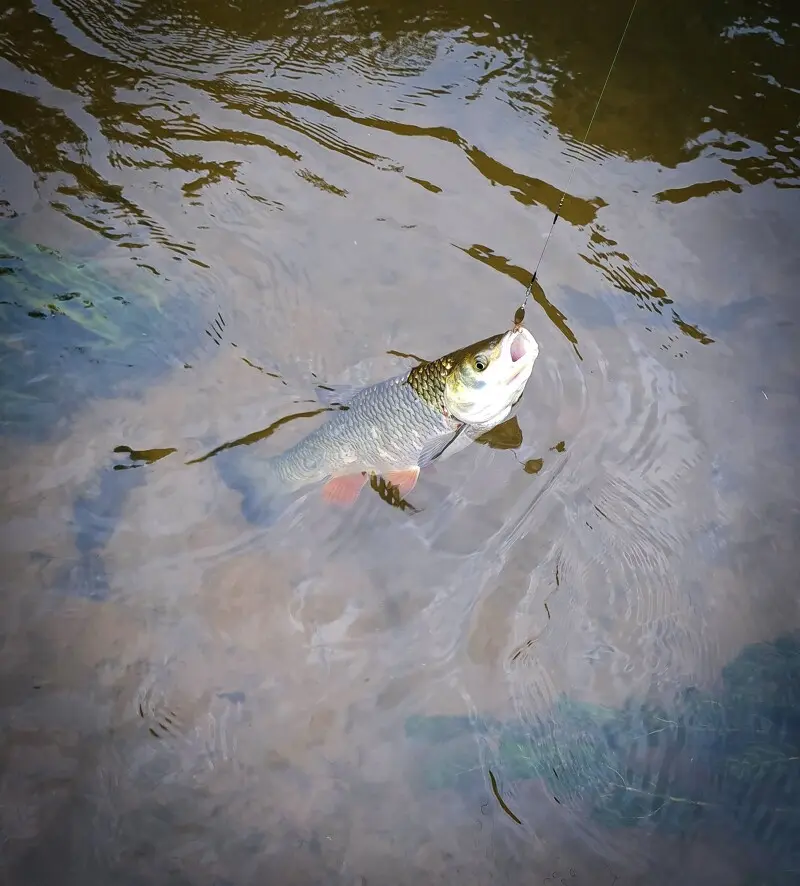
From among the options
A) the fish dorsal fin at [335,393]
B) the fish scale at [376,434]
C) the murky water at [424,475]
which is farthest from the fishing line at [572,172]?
the fish dorsal fin at [335,393]

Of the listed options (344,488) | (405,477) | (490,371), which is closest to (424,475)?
(405,477)

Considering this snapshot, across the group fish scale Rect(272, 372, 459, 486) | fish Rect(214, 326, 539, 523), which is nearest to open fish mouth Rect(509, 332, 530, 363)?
fish Rect(214, 326, 539, 523)

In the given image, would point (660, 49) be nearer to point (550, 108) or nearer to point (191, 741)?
point (550, 108)

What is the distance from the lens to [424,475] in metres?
4.00

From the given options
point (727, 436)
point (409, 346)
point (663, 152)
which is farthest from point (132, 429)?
point (663, 152)

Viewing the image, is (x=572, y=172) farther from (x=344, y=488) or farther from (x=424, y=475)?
(x=344, y=488)

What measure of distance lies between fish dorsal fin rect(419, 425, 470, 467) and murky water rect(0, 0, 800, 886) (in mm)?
239

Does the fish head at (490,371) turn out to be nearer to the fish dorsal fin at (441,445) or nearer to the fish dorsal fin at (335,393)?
the fish dorsal fin at (441,445)

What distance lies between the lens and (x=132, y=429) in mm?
4031

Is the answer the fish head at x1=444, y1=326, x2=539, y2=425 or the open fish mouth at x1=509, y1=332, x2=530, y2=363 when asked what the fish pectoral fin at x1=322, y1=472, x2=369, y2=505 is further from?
the open fish mouth at x1=509, y1=332, x2=530, y2=363

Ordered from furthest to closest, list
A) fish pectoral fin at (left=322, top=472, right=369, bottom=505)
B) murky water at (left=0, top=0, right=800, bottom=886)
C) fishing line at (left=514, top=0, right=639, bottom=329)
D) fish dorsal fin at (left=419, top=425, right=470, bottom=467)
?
1. fishing line at (left=514, top=0, right=639, bottom=329)
2. fish pectoral fin at (left=322, top=472, right=369, bottom=505)
3. fish dorsal fin at (left=419, top=425, right=470, bottom=467)
4. murky water at (left=0, top=0, right=800, bottom=886)

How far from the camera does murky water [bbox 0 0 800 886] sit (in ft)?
10.7

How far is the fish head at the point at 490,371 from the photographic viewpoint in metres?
3.37

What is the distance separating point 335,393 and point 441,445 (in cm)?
82
